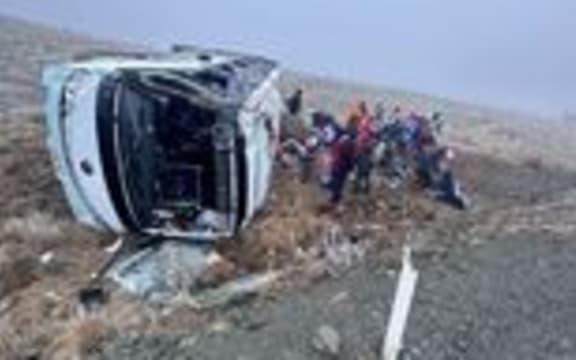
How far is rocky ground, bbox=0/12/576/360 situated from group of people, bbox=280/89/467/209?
0.33 metres

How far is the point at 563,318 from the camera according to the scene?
560 inches

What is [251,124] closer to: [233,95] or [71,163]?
[233,95]

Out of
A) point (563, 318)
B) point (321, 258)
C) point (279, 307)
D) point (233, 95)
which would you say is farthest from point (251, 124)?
point (563, 318)

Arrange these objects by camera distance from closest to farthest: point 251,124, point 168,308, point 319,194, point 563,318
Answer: point 563,318
point 168,308
point 251,124
point 319,194

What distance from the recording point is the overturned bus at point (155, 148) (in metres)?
18.1

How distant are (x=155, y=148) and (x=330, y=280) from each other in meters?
3.38

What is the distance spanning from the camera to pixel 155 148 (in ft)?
60.0

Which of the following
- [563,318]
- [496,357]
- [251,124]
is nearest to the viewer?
[496,357]

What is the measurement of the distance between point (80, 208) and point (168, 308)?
3.16 m

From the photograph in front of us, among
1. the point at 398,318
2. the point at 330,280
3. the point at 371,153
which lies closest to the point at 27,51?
the point at 371,153

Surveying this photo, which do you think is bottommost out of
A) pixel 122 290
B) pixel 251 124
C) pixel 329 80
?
pixel 329 80

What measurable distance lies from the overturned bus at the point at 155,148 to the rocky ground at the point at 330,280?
1.87 feet

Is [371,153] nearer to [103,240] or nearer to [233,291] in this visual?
[103,240]

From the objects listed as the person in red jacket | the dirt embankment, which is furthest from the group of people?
the dirt embankment
